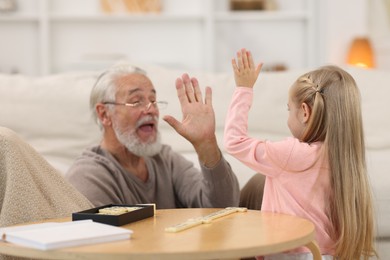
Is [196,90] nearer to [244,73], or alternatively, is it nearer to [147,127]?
[244,73]

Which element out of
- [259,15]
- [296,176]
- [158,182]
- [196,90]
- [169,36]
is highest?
[259,15]

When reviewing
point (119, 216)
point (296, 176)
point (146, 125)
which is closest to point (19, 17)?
point (146, 125)

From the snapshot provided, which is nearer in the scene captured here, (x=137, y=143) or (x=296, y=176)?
(x=296, y=176)

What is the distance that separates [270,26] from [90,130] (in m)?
2.30

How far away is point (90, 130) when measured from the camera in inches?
122

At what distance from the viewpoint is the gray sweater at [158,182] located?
2236mm

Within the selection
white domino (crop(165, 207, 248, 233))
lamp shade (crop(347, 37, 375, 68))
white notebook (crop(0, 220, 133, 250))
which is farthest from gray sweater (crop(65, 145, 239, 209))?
lamp shade (crop(347, 37, 375, 68))

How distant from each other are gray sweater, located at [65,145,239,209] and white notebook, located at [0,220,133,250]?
73cm

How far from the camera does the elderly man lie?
7.47 feet

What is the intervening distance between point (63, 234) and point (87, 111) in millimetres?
1703

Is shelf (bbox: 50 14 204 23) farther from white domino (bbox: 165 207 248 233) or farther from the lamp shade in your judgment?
white domino (bbox: 165 207 248 233)

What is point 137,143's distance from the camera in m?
2.42

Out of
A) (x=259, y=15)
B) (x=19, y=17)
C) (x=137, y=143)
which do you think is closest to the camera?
(x=137, y=143)

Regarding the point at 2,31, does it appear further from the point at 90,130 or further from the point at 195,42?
the point at 90,130
